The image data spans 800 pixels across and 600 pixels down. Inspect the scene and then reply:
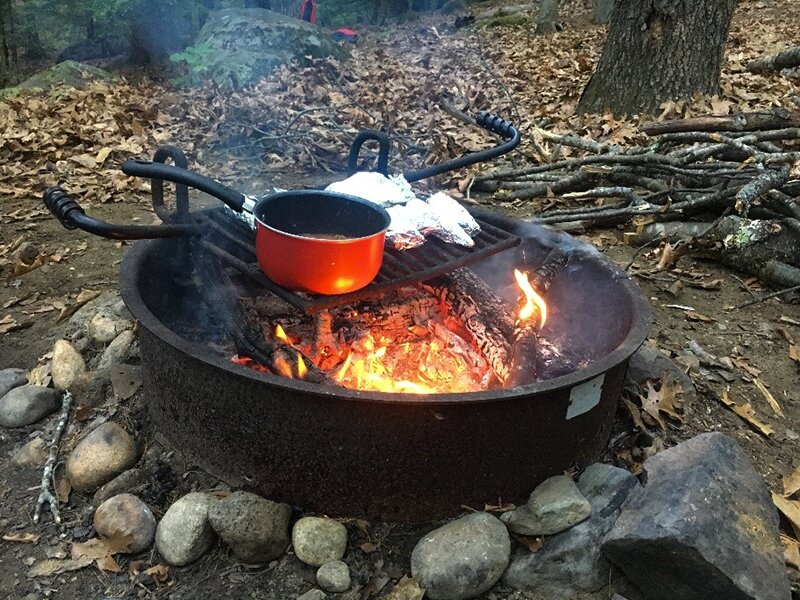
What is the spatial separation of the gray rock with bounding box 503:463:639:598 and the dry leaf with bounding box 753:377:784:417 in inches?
54.7

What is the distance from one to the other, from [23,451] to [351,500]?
60.3 inches

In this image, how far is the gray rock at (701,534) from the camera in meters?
2.03

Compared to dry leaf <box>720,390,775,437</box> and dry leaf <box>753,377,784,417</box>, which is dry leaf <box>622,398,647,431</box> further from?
dry leaf <box>753,377,784,417</box>

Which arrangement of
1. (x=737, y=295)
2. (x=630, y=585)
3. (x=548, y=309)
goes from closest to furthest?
(x=630, y=585), (x=548, y=309), (x=737, y=295)

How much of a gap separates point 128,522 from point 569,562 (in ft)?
5.27

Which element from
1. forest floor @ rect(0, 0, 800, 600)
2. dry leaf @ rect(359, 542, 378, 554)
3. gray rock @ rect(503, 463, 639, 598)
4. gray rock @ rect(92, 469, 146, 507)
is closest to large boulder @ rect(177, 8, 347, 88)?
forest floor @ rect(0, 0, 800, 600)

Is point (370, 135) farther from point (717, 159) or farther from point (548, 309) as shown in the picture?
point (717, 159)

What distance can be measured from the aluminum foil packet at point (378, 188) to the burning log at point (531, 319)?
2.24 ft

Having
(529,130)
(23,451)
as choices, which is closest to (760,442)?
(23,451)

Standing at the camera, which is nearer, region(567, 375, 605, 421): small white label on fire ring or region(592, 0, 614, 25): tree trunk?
region(567, 375, 605, 421): small white label on fire ring

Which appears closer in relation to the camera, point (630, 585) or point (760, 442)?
point (630, 585)

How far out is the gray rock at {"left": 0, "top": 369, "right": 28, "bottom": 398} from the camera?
3189mm

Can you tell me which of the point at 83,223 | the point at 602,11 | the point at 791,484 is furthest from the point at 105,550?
the point at 602,11

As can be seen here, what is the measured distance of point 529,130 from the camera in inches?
278
